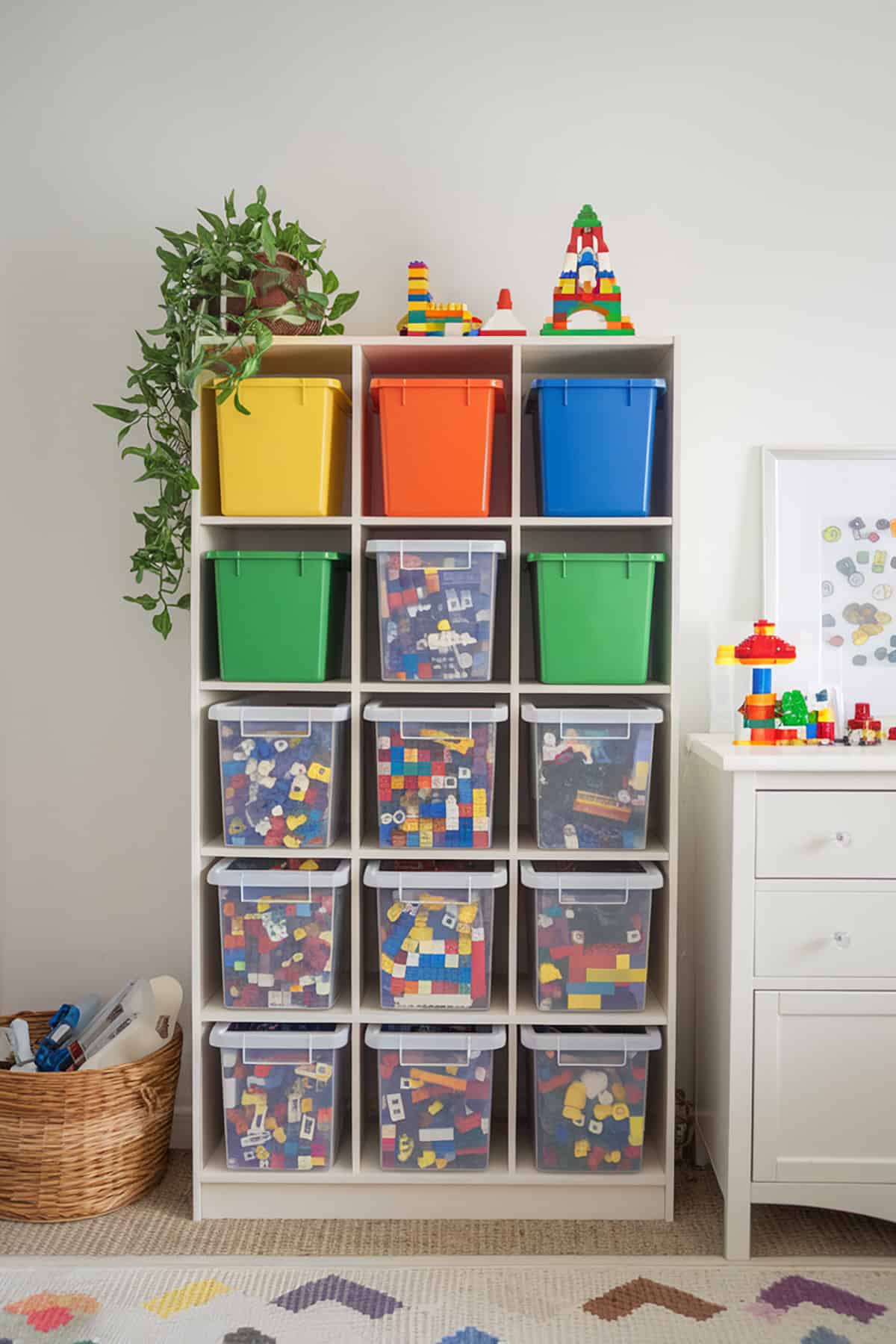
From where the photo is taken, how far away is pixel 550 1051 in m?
2.20

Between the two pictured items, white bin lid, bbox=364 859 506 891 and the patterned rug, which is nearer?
the patterned rug

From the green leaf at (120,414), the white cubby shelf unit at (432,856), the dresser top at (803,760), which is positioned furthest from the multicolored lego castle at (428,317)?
the dresser top at (803,760)

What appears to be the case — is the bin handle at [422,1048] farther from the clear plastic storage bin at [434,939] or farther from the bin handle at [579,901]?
the bin handle at [579,901]

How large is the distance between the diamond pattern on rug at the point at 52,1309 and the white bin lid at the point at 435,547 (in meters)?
1.46

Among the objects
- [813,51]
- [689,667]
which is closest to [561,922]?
[689,667]

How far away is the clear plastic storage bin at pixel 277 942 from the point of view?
2.21 metres

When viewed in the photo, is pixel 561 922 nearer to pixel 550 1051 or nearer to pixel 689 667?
pixel 550 1051

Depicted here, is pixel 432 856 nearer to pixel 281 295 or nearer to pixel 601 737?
pixel 601 737

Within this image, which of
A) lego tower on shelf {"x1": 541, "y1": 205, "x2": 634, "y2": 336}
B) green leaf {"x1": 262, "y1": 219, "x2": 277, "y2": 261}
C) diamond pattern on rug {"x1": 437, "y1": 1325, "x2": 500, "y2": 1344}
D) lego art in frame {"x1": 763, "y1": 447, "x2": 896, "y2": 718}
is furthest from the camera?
lego art in frame {"x1": 763, "y1": 447, "x2": 896, "y2": 718}

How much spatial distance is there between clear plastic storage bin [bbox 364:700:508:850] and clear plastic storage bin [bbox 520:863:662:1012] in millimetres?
166

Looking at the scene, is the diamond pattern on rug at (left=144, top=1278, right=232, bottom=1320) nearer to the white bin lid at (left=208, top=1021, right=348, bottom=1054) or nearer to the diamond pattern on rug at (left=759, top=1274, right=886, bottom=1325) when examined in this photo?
the white bin lid at (left=208, top=1021, right=348, bottom=1054)

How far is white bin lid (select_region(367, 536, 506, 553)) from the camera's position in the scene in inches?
85.4

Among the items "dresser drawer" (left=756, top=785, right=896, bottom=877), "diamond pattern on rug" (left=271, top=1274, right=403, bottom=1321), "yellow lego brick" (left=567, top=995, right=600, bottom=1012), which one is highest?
"dresser drawer" (left=756, top=785, right=896, bottom=877)

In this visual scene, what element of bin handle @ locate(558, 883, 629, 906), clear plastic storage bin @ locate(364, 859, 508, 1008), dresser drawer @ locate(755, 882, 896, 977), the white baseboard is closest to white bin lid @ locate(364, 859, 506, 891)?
clear plastic storage bin @ locate(364, 859, 508, 1008)
